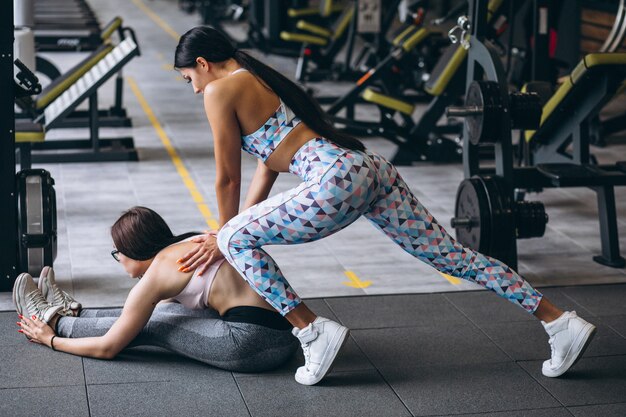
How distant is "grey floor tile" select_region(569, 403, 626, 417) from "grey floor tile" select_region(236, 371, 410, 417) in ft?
2.06

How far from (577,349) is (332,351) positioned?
950 mm

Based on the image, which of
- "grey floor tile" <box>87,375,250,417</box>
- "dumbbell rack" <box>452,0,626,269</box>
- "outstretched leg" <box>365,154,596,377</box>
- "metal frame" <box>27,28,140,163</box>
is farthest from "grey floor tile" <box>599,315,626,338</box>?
"metal frame" <box>27,28,140,163</box>

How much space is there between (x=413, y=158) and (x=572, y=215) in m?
1.80

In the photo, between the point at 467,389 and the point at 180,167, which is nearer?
the point at 467,389

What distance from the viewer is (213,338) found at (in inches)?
146

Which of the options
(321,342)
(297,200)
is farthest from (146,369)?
(297,200)

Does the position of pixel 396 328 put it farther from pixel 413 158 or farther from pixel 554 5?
pixel 554 5

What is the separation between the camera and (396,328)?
14.3ft

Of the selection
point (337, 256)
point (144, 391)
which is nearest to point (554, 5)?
point (337, 256)

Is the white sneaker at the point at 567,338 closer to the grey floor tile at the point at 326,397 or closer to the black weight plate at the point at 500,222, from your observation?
the grey floor tile at the point at 326,397

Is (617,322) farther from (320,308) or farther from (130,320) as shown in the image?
(130,320)

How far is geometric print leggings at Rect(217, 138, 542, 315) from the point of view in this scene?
3.41 m

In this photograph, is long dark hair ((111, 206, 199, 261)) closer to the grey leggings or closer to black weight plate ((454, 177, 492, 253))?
the grey leggings

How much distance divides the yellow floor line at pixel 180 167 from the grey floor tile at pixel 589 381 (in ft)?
9.04
